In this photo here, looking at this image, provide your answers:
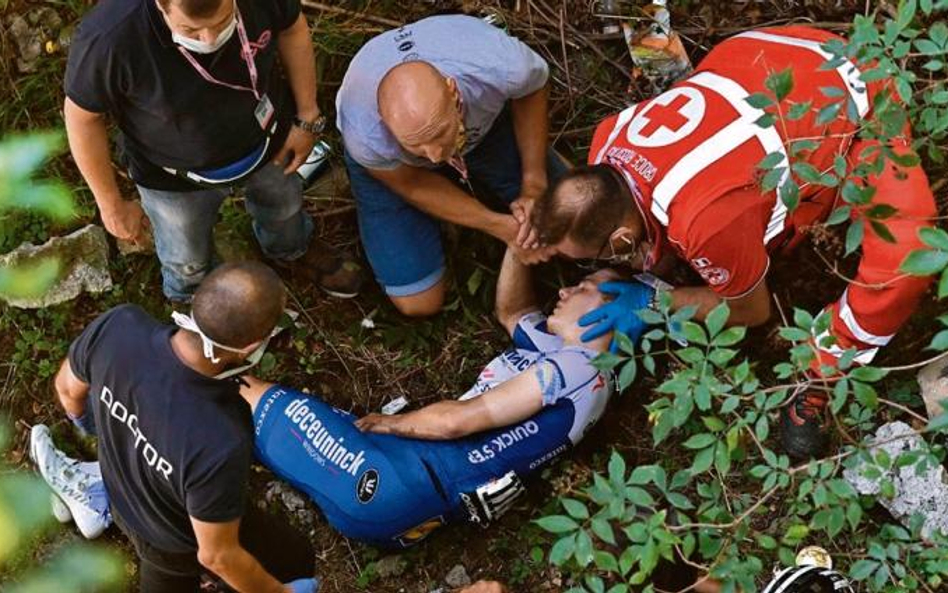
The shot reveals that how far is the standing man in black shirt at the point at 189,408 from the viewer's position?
289 cm

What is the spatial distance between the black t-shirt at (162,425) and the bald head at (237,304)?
160 mm

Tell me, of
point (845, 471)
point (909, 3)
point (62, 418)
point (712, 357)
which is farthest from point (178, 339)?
point (845, 471)

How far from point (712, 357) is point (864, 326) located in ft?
4.12

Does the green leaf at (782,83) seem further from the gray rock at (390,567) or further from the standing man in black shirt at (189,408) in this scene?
the gray rock at (390,567)

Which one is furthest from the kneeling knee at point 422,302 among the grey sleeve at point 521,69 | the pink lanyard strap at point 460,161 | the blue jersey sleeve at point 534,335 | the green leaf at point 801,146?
the green leaf at point 801,146

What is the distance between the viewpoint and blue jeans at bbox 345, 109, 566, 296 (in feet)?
13.8

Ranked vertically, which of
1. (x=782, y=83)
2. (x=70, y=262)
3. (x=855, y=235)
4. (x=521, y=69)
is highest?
(x=782, y=83)

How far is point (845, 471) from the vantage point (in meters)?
3.88

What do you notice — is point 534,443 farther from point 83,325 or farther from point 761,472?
point 83,325

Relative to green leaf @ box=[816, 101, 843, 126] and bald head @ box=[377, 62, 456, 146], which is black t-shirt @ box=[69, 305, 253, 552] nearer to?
bald head @ box=[377, 62, 456, 146]

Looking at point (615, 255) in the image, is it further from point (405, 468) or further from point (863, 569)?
point (863, 569)

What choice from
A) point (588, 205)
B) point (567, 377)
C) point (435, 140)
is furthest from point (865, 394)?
point (435, 140)

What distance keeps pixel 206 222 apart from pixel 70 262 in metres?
1.00

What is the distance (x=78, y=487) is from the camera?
416 centimetres
